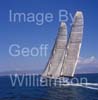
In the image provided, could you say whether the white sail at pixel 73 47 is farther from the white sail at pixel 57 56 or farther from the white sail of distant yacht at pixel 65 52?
the white sail at pixel 57 56

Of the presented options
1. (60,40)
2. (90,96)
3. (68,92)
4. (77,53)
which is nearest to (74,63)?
(77,53)

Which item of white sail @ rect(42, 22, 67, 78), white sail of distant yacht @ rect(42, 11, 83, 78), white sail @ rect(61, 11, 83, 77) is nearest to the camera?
white sail @ rect(61, 11, 83, 77)

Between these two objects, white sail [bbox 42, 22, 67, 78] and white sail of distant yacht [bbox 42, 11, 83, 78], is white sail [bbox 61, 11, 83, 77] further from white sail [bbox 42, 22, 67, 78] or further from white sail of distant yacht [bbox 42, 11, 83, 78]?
white sail [bbox 42, 22, 67, 78]

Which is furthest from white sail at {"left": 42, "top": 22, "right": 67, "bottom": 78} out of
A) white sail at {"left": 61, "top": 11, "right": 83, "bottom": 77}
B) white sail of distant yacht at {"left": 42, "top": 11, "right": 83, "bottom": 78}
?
white sail at {"left": 61, "top": 11, "right": 83, "bottom": 77}

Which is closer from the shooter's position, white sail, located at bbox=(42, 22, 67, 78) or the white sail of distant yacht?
the white sail of distant yacht

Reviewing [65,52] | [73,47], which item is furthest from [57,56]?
[73,47]

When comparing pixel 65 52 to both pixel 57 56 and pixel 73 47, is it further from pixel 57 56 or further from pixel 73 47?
pixel 57 56

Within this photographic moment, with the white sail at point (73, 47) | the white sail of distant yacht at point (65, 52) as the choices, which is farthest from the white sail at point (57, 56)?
the white sail at point (73, 47)
